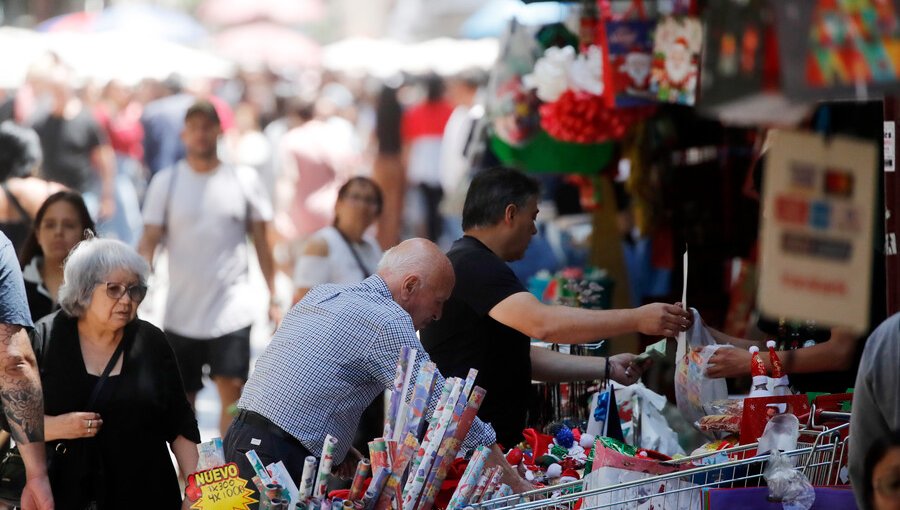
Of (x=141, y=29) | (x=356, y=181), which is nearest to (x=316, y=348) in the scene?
(x=356, y=181)

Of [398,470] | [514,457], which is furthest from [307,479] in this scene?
[514,457]

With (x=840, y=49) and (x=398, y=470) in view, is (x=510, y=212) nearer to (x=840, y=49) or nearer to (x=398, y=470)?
(x=398, y=470)

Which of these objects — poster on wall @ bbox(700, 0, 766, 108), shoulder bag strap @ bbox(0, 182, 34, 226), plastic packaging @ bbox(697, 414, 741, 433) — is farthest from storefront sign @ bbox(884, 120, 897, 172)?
shoulder bag strap @ bbox(0, 182, 34, 226)

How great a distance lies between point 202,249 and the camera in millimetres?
8422

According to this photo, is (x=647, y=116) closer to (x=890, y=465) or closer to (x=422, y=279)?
(x=422, y=279)

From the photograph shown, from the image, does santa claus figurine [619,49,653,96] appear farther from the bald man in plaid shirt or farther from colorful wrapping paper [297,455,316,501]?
colorful wrapping paper [297,455,316,501]

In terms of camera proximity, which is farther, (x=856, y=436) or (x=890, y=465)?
(x=856, y=436)

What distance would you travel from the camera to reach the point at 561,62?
288 inches

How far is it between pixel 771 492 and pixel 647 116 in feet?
13.4

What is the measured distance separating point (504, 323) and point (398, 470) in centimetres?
128

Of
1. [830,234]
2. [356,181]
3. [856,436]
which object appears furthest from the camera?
[356,181]

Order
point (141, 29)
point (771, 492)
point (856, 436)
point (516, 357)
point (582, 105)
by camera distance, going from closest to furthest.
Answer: point (856, 436)
point (771, 492)
point (516, 357)
point (582, 105)
point (141, 29)

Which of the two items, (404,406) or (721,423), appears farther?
(721,423)

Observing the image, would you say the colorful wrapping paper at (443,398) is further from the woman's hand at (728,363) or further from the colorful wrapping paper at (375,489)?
the woman's hand at (728,363)
